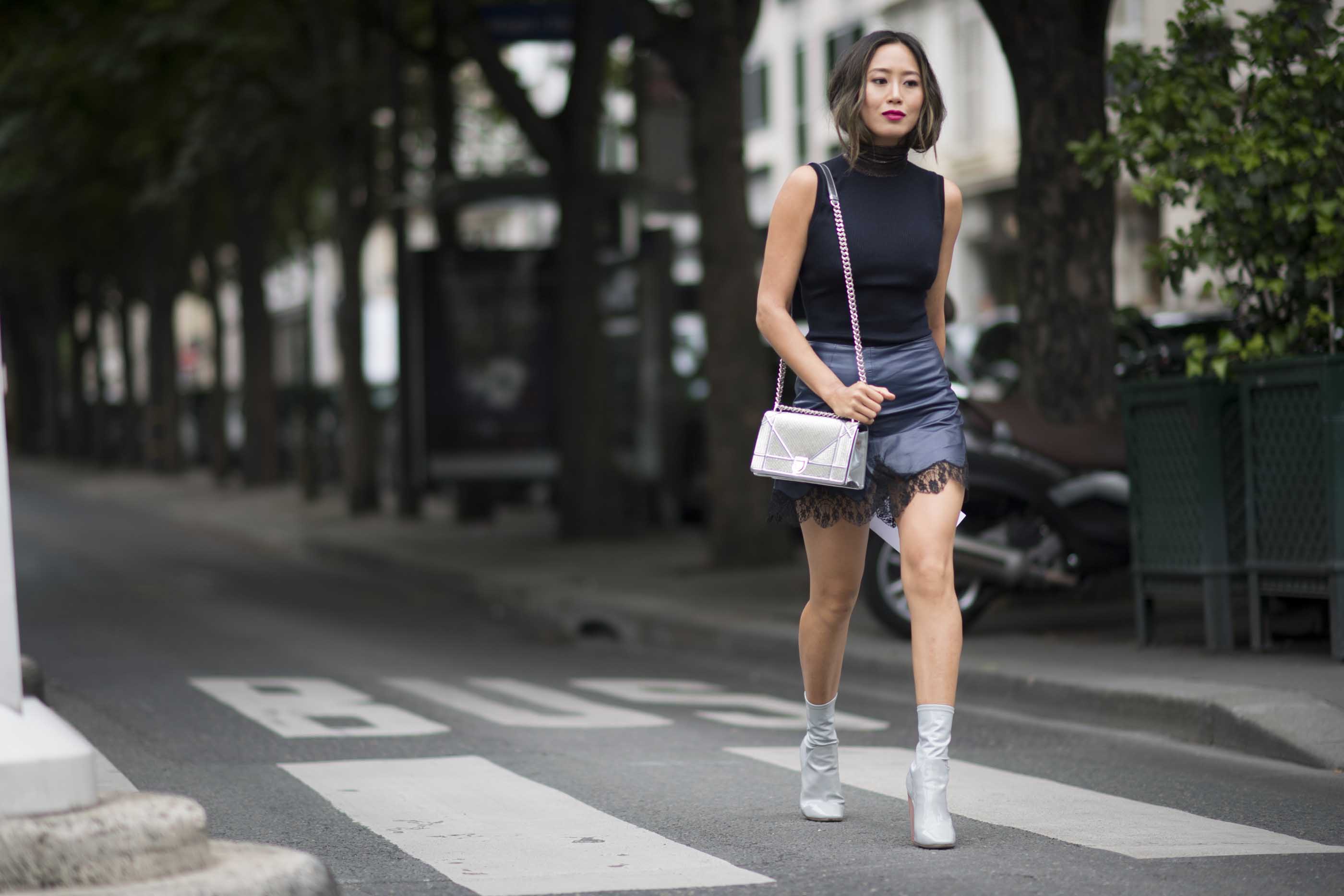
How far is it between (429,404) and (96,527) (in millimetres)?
5146

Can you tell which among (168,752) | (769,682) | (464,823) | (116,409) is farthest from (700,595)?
(116,409)

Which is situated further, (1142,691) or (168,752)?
(1142,691)

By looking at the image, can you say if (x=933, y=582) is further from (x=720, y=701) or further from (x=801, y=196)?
(x=720, y=701)

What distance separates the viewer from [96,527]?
76.7ft

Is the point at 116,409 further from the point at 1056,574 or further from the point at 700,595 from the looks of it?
the point at 1056,574

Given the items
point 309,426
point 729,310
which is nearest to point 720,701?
point 729,310

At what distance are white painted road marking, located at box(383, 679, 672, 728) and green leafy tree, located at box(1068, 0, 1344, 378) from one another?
275 centimetres

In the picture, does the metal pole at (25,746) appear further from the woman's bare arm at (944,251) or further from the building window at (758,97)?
the building window at (758,97)

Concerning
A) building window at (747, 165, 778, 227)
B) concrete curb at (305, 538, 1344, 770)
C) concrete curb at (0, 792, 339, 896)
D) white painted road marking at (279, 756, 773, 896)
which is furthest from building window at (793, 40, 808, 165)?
concrete curb at (0, 792, 339, 896)

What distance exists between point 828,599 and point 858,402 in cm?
58

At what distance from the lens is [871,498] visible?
15.8ft

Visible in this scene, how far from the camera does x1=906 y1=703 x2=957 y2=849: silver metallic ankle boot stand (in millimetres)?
4566

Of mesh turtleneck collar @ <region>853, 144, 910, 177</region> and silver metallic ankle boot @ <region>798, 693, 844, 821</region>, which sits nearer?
mesh turtleneck collar @ <region>853, 144, 910, 177</region>

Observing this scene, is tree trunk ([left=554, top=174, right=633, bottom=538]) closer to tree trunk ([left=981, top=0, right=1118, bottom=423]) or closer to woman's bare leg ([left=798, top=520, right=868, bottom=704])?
tree trunk ([left=981, top=0, right=1118, bottom=423])
